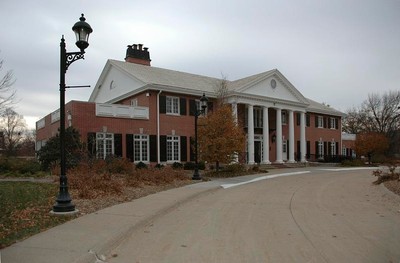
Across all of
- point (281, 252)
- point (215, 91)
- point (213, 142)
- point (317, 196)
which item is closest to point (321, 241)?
point (281, 252)

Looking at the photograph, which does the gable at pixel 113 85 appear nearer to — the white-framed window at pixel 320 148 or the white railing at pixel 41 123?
the white railing at pixel 41 123

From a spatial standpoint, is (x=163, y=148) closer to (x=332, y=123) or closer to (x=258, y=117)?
(x=258, y=117)

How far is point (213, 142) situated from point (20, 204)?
13.7 meters

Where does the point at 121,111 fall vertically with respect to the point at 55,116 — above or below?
above

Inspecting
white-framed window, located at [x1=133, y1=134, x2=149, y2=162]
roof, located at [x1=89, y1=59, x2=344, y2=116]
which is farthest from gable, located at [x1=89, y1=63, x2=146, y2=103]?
white-framed window, located at [x1=133, y1=134, x2=149, y2=162]

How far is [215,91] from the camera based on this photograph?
31.8 metres

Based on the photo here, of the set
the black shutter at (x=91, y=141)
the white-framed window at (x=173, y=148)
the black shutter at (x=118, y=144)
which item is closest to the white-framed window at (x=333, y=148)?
the white-framed window at (x=173, y=148)

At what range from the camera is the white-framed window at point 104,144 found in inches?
978

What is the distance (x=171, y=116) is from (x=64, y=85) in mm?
19782

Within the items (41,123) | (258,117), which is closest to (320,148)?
(258,117)

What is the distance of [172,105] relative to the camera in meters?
29.5

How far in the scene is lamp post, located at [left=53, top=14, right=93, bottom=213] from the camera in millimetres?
9047

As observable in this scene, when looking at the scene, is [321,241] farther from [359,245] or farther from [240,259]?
[240,259]

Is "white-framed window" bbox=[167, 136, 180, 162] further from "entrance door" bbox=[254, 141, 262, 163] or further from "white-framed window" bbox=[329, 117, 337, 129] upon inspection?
"white-framed window" bbox=[329, 117, 337, 129]
